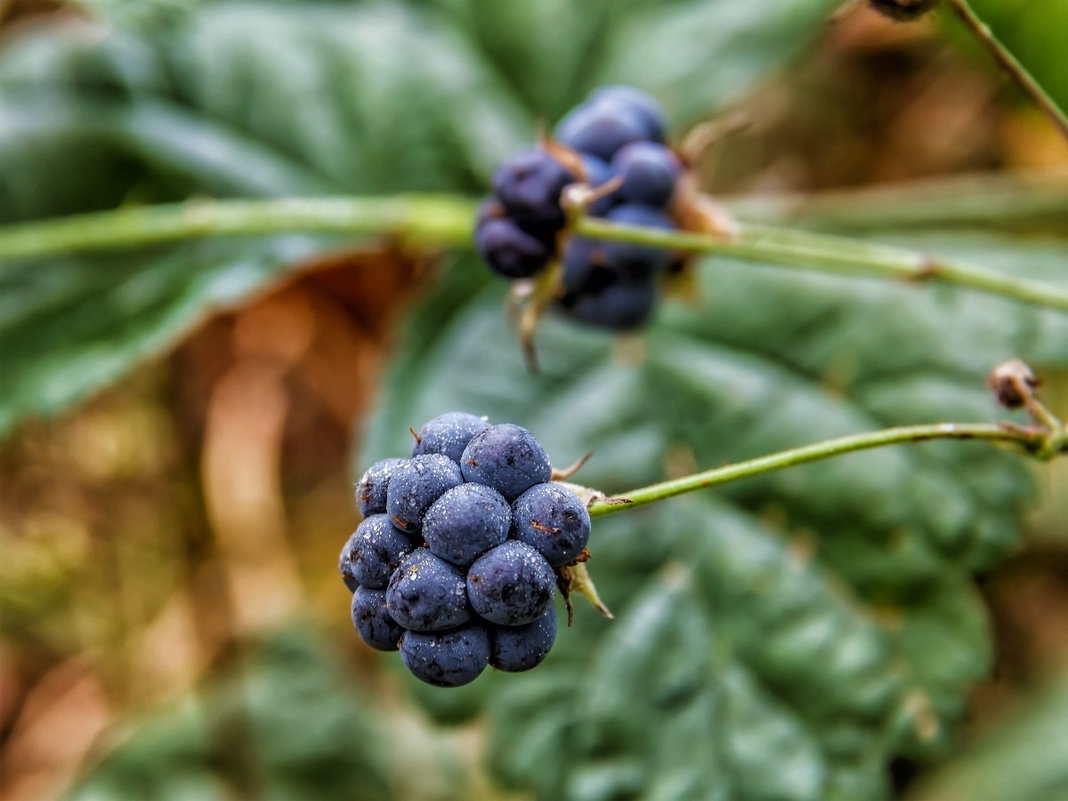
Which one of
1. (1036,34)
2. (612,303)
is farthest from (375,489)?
(1036,34)

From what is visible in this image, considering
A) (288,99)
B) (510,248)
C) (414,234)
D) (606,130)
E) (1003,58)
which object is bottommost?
(1003,58)

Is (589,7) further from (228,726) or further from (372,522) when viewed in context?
(228,726)

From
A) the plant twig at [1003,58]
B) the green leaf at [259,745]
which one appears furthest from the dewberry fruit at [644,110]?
the green leaf at [259,745]

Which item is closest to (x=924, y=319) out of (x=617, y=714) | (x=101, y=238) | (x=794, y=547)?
(x=794, y=547)

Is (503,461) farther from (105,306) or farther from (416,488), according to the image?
(105,306)

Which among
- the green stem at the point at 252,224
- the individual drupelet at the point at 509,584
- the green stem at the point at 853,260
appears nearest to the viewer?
the individual drupelet at the point at 509,584

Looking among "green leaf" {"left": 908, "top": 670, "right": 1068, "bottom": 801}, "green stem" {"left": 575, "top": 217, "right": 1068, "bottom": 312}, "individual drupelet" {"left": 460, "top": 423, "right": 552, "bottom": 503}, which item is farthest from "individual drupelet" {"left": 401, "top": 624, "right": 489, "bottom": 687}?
"green leaf" {"left": 908, "top": 670, "right": 1068, "bottom": 801}

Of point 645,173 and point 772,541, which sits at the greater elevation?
point 645,173

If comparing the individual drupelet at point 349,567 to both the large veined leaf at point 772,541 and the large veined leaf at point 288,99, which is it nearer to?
the large veined leaf at point 772,541
